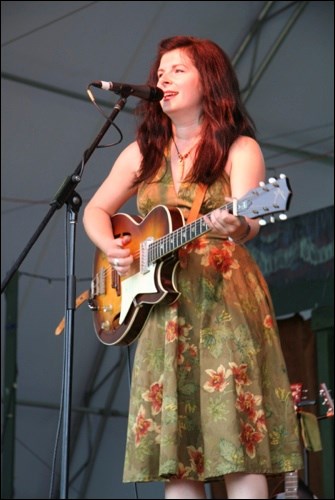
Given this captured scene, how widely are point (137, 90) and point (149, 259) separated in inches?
17.8

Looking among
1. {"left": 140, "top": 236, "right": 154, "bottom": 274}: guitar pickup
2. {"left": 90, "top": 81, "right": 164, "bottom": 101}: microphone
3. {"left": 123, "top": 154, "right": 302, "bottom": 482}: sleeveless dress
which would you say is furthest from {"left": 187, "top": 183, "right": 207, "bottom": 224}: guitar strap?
{"left": 90, "top": 81, "right": 164, "bottom": 101}: microphone

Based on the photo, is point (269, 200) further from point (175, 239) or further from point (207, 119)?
point (207, 119)

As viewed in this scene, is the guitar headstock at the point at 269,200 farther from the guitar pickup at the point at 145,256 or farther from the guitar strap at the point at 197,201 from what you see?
the guitar pickup at the point at 145,256

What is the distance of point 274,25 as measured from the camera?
7.55 m

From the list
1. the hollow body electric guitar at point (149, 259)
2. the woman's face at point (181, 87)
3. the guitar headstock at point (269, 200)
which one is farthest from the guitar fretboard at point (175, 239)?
the woman's face at point (181, 87)

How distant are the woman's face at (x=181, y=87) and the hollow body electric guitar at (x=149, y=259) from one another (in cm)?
29

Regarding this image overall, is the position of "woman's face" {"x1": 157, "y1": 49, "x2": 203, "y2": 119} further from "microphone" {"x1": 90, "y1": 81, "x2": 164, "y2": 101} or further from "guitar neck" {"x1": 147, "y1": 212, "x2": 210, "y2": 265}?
"guitar neck" {"x1": 147, "y1": 212, "x2": 210, "y2": 265}

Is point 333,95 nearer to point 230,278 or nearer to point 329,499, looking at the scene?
point 329,499

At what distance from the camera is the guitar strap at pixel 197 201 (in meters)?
2.83

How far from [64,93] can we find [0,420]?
213 cm

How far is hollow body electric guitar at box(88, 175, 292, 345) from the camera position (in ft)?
8.29

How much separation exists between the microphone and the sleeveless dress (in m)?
0.27

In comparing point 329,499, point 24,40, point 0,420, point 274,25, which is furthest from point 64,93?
point 329,499

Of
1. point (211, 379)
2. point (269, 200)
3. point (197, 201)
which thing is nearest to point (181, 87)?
point (197, 201)
